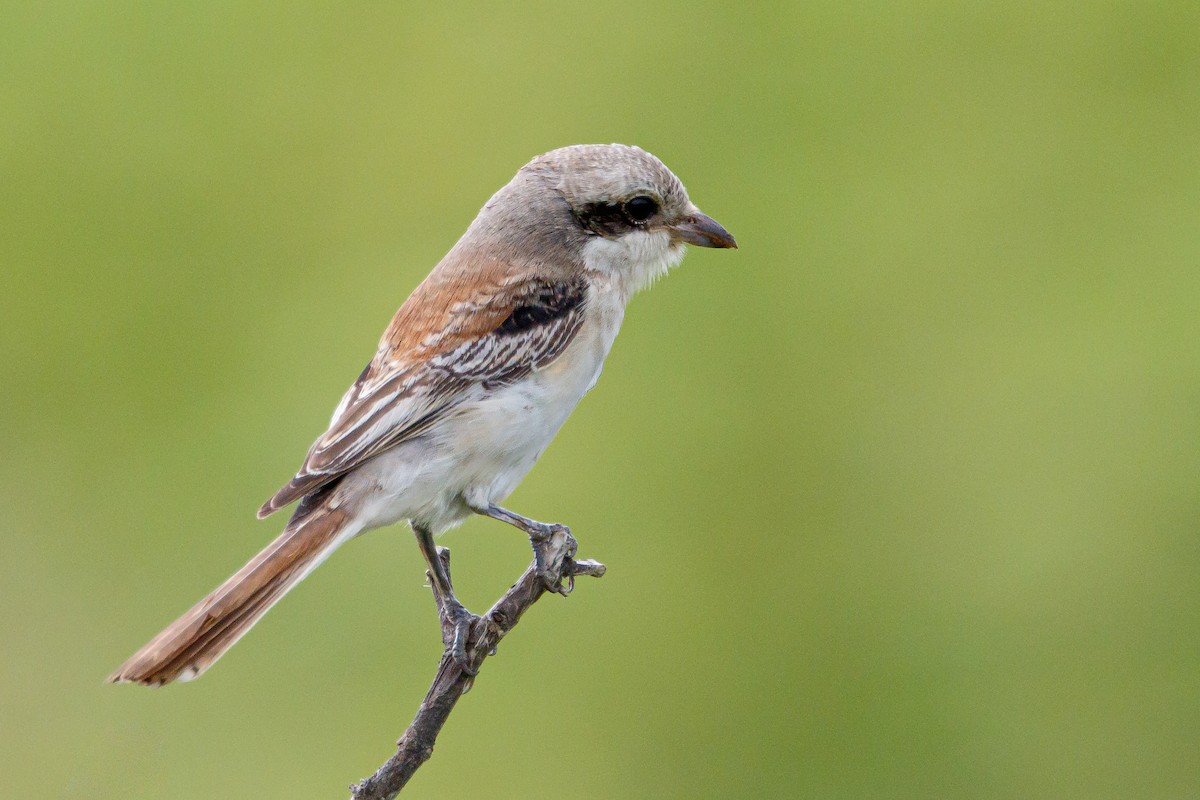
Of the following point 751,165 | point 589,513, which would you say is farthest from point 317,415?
point 751,165

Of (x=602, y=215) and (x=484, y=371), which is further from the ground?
(x=602, y=215)

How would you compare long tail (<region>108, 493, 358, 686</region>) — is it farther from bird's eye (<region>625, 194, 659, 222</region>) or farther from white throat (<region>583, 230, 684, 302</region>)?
bird's eye (<region>625, 194, 659, 222</region>)

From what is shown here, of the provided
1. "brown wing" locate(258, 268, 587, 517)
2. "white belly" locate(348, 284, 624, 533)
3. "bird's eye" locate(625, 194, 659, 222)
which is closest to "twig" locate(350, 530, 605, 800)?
"white belly" locate(348, 284, 624, 533)

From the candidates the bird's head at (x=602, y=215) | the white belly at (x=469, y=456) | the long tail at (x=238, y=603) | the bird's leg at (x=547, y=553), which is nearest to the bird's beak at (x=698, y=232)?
the bird's head at (x=602, y=215)

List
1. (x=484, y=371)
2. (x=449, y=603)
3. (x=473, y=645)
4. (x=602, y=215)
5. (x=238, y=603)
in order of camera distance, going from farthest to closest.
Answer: (x=602, y=215), (x=484, y=371), (x=449, y=603), (x=473, y=645), (x=238, y=603)

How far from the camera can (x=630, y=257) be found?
376 centimetres

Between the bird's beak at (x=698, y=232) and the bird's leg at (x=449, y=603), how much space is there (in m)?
1.13

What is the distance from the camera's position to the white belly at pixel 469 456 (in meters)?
3.21

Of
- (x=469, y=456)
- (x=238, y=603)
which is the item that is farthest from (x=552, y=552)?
(x=238, y=603)

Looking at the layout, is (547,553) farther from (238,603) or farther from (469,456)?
(238,603)

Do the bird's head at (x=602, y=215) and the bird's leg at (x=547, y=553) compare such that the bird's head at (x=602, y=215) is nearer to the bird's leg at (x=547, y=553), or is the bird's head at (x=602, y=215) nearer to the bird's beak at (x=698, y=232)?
the bird's beak at (x=698, y=232)

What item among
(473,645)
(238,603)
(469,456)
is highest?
(469,456)

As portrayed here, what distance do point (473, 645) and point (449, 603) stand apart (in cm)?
25

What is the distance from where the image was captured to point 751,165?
19.8 feet
